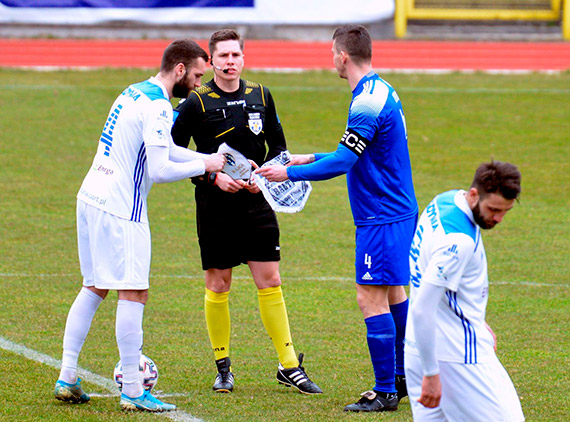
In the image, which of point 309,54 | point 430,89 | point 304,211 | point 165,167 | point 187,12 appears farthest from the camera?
point 187,12

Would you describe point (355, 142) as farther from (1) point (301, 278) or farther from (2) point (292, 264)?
(2) point (292, 264)

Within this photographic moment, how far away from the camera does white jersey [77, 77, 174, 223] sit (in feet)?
18.3

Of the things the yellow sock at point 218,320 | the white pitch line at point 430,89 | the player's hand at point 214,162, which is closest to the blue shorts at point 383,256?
the player's hand at point 214,162

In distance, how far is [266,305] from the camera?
646 centimetres

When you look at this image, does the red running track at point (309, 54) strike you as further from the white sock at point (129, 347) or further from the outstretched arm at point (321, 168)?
the white sock at point (129, 347)

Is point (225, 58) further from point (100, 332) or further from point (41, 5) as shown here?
point (41, 5)

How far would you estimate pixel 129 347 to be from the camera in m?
5.65

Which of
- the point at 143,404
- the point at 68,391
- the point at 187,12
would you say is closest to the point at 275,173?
the point at 143,404

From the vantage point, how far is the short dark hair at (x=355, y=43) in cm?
582

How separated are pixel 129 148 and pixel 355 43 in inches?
59.8

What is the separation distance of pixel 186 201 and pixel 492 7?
1810cm

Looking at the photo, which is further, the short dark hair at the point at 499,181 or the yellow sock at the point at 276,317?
the yellow sock at the point at 276,317

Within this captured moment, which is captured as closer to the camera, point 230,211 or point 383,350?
point 383,350

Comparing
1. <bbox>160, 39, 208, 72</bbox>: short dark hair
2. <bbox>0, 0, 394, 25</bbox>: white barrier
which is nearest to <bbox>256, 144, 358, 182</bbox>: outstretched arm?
<bbox>160, 39, 208, 72</bbox>: short dark hair
